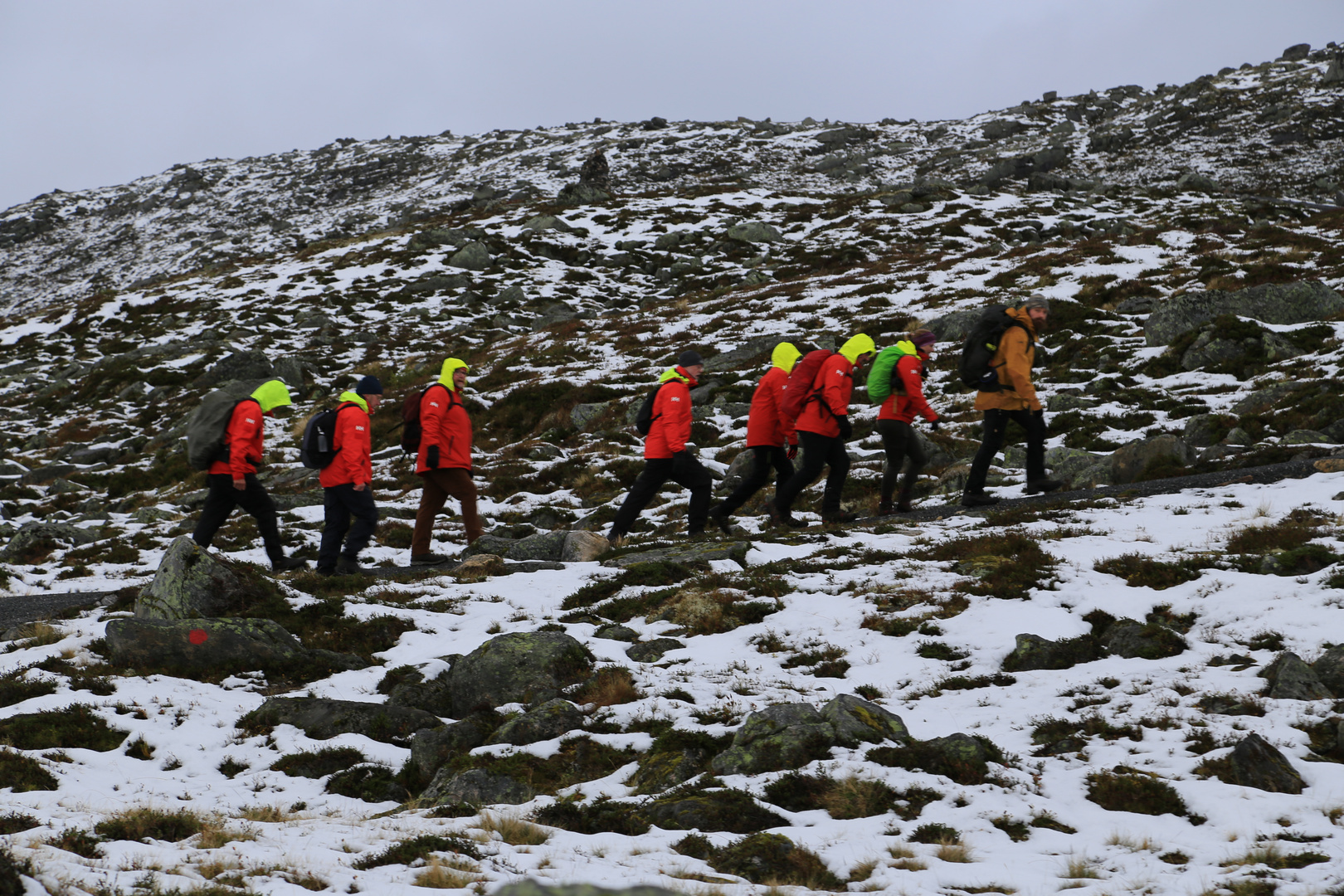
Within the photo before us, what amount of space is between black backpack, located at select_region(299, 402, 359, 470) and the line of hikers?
15mm

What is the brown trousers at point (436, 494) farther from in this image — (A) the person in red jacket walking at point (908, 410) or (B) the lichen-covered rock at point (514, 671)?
(A) the person in red jacket walking at point (908, 410)

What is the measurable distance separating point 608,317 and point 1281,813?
30.4 m

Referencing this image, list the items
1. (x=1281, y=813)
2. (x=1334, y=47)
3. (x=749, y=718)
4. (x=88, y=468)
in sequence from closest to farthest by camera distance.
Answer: (x=1281, y=813) < (x=749, y=718) < (x=88, y=468) < (x=1334, y=47)

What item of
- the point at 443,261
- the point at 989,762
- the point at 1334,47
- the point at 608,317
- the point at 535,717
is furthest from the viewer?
the point at 1334,47

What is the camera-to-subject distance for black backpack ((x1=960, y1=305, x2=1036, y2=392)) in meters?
11.9

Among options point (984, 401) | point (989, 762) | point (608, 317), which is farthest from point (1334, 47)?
point (989, 762)

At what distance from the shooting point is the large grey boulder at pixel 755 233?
42625 mm

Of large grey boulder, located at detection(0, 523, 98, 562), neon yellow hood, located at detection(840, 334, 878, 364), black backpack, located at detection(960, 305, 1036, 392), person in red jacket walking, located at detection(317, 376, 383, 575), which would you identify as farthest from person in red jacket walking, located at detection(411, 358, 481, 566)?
large grey boulder, located at detection(0, 523, 98, 562)

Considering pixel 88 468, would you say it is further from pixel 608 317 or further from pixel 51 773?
pixel 51 773

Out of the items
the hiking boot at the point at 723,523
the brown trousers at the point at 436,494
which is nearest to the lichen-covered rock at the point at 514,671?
the brown trousers at the point at 436,494

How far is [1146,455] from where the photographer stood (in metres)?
13.4

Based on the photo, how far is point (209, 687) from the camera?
26.0ft

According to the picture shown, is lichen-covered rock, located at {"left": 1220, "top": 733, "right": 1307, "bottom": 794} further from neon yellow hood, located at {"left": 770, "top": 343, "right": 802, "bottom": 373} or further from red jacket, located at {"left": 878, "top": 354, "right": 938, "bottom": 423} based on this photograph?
neon yellow hood, located at {"left": 770, "top": 343, "right": 802, "bottom": 373}

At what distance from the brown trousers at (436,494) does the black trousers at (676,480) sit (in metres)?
2.27
